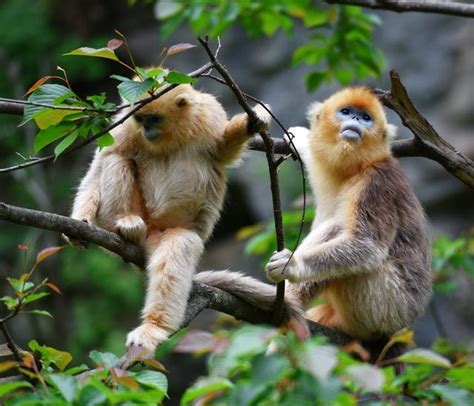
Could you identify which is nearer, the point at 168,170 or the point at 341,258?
the point at 341,258

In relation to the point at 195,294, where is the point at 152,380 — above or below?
above

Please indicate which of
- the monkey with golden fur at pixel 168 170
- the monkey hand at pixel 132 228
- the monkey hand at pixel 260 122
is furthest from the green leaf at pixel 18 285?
the monkey hand at pixel 260 122

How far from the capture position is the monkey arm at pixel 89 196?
14.4 ft

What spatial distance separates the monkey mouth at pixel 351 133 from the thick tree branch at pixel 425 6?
761mm

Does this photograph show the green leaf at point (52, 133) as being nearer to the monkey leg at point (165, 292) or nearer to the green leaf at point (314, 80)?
the monkey leg at point (165, 292)

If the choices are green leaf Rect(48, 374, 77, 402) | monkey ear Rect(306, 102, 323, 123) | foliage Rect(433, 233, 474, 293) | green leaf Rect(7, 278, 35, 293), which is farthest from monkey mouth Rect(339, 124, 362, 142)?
green leaf Rect(48, 374, 77, 402)

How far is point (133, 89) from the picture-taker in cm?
299

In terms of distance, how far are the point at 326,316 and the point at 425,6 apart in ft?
6.60

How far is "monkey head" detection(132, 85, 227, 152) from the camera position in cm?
457

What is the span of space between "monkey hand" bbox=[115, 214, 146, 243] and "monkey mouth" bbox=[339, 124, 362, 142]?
146cm

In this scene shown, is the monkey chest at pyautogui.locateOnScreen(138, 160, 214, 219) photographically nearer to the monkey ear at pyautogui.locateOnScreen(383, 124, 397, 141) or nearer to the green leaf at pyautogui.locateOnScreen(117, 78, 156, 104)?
the monkey ear at pyautogui.locateOnScreen(383, 124, 397, 141)

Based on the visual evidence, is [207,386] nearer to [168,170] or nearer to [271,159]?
[271,159]

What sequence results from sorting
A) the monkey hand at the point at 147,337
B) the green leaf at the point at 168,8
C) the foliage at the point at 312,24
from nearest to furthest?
the monkey hand at the point at 147,337
the foliage at the point at 312,24
the green leaf at the point at 168,8

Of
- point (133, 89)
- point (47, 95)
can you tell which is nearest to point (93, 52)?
point (133, 89)
